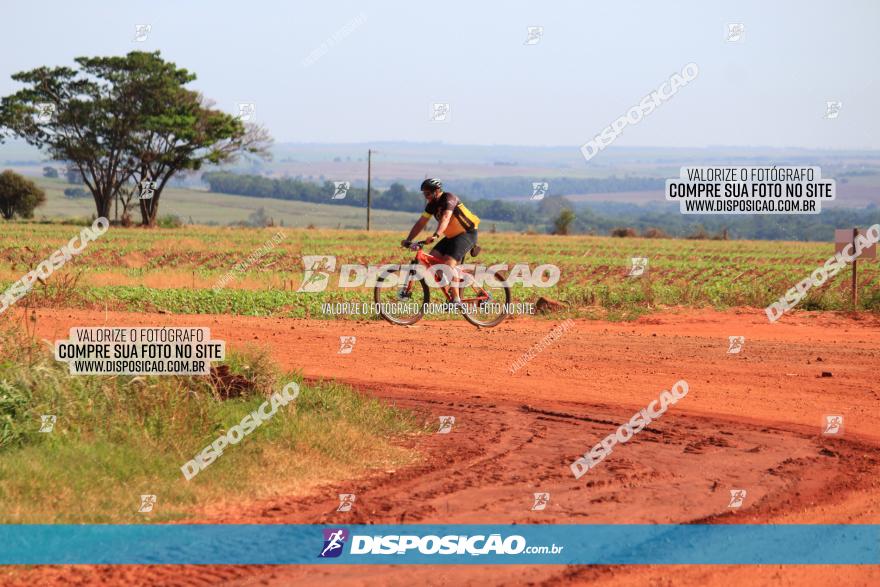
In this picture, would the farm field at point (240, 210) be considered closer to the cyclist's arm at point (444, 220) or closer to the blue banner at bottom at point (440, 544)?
the cyclist's arm at point (444, 220)

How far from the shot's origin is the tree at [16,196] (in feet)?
263

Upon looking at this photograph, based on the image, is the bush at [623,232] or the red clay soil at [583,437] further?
the bush at [623,232]

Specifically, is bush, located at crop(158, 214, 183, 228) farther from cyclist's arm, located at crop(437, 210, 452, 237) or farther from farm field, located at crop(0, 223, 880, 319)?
cyclist's arm, located at crop(437, 210, 452, 237)

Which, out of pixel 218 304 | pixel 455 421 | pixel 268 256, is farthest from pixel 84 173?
pixel 455 421

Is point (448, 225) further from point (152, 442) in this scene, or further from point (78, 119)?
point (78, 119)

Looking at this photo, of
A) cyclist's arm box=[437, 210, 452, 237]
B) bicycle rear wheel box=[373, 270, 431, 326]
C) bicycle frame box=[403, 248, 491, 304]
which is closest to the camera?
cyclist's arm box=[437, 210, 452, 237]

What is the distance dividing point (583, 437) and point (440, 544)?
3.41 m

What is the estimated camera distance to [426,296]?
55.1ft

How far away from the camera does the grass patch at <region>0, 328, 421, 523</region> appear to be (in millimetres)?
7621

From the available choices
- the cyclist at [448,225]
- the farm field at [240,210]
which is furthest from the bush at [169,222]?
the cyclist at [448,225]

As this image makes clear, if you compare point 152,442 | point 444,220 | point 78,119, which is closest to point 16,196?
point 78,119

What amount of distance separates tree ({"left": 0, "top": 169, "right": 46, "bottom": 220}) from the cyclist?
71.0 meters

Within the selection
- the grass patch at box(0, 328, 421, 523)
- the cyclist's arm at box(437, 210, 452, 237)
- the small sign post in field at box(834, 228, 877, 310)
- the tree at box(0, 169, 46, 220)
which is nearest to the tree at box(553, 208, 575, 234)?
the tree at box(0, 169, 46, 220)

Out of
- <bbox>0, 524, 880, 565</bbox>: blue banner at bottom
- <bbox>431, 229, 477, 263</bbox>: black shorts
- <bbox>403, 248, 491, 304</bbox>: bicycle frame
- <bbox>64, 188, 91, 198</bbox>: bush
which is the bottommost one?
<bbox>0, 524, 880, 565</bbox>: blue banner at bottom
